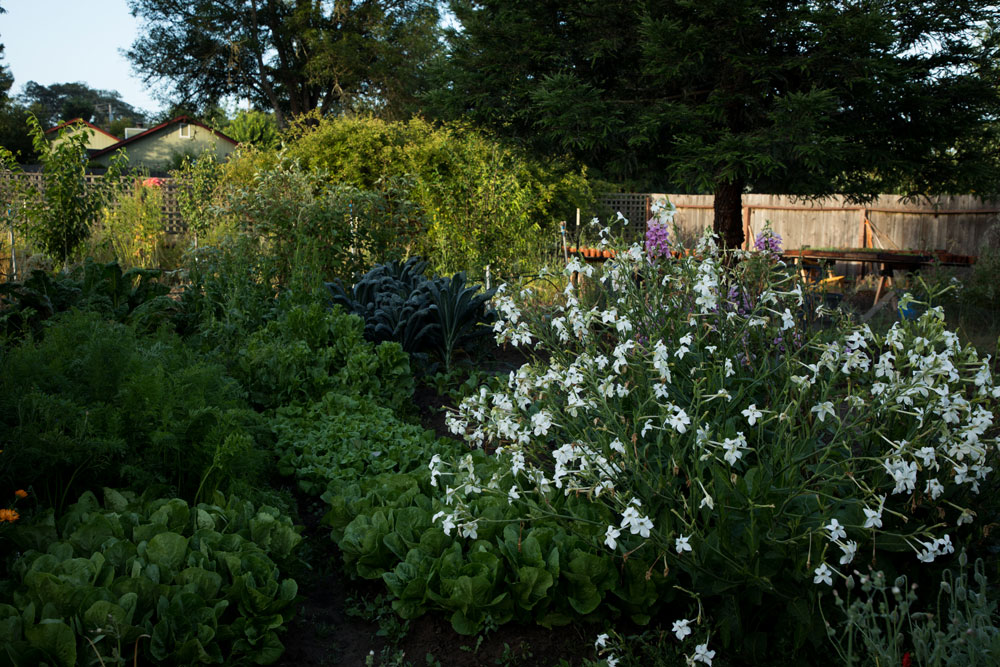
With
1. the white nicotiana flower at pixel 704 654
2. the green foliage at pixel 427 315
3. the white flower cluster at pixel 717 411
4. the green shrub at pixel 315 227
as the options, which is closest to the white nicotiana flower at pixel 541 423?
the white flower cluster at pixel 717 411

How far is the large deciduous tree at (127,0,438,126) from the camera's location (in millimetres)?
24688

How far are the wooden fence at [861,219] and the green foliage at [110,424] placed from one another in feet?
33.5

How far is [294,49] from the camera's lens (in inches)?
1037

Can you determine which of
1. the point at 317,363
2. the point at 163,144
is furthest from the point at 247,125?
the point at 317,363

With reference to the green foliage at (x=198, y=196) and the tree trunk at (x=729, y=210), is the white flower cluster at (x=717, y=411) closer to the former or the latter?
the tree trunk at (x=729, y=210)

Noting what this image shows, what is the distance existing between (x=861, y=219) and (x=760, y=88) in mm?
8637

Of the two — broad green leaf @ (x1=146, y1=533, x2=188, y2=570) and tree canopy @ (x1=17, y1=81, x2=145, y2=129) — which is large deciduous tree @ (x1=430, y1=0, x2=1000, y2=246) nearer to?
broad green leaf @ (x1=146, y1=533, x2=188, y2=570)

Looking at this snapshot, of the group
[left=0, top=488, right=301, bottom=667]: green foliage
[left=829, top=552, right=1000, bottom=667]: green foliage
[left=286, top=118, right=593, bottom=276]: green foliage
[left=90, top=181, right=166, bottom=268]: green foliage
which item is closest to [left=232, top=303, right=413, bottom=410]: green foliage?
[left=0, top=488, right=301, bottom=667]: green foliage

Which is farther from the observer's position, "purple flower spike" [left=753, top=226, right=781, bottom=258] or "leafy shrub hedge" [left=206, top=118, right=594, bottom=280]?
"leafy shrub hedge" [left=206, top=118, right=594, bottom=280]

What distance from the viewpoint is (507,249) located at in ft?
28.7

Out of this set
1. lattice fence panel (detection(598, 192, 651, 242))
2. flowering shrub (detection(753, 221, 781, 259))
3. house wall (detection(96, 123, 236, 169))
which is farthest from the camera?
house wall (detection(96, 123, 236, 169))

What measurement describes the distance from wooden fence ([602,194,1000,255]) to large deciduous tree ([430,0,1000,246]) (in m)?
3.94

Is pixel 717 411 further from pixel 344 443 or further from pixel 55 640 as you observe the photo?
pixel 55 640

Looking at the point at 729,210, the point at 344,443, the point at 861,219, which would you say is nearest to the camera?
the point at 344,443
